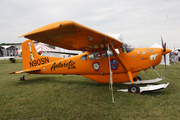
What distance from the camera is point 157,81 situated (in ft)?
18.9

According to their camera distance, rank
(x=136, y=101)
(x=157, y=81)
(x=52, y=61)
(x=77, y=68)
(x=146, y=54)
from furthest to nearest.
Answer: (x=52, y=61), (x=77, y=68), (x=157, y=81), (x=146, y=54), (x=136, y=101)

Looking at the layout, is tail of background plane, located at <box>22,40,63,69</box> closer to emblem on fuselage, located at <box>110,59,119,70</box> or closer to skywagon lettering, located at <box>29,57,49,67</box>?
skywagon lettering, located at <box>29,57,49,67</box>

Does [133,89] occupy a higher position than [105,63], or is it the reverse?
[105,63]

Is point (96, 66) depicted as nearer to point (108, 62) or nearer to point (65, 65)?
point (108, 62)

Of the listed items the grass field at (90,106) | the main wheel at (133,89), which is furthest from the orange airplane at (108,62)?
the grass field at (90,106)

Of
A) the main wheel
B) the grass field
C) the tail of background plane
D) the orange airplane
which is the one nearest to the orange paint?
the orange airplane

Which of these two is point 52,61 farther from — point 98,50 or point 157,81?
point 157,81

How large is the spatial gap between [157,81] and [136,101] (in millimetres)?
2559

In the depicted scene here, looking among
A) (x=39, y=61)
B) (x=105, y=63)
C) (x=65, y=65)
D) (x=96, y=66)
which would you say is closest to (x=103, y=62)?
(x=105, y=63)

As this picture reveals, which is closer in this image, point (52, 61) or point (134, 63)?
point (134, 63)

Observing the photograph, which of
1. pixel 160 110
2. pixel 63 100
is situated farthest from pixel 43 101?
pixel 160 110

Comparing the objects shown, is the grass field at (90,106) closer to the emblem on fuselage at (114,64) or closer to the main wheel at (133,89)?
the main wheel at (133,89)

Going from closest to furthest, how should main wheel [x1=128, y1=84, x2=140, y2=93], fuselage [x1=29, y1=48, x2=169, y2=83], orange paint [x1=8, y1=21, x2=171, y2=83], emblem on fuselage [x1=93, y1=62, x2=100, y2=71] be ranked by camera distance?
main wheel [x1=128, y1=84, x2=140, y2=93] → orange paint [x1=8, y1=21, x2=171, y2=83] → fuselage [x1=29, y1=48, x2=169, y2=83] → emblem on fuselage [x1=93, y1=62, x2=100, y2=71]

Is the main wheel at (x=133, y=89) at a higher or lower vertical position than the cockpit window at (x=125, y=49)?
lower
